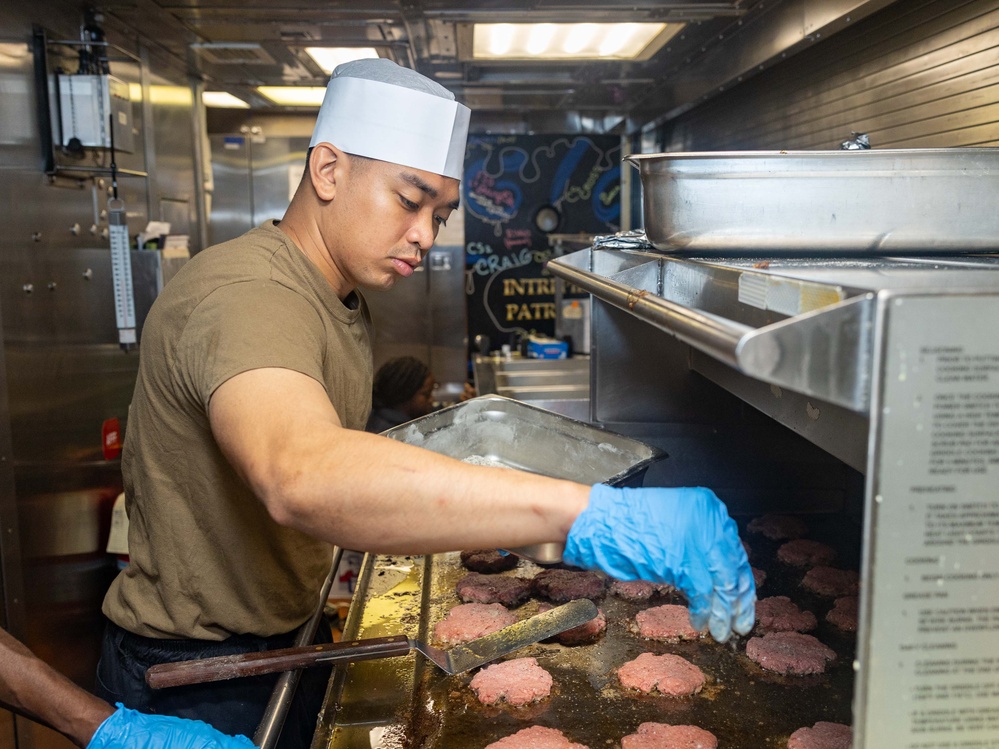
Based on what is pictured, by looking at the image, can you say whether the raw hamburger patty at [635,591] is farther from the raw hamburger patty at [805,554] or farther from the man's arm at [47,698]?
the man's arm at [47,698]

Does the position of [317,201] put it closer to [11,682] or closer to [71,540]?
[11,682]

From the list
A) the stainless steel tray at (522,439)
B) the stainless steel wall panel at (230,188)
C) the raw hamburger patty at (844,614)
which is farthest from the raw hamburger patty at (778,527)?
the stainless steel wall panel at (230,188)

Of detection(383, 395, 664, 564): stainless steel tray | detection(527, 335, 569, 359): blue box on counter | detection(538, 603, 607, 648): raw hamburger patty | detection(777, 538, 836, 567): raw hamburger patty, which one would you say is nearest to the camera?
detection(538, 603, 607, 648): raw hamburger patty

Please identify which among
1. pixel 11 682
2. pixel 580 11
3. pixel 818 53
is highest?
pixel 580 11

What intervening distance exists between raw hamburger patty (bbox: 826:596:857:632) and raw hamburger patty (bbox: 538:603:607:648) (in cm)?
59

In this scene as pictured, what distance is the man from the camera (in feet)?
3.42

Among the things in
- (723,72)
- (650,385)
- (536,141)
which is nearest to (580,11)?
(723,72)

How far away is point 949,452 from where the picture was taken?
88cm

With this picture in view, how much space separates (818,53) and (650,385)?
57.9 inches

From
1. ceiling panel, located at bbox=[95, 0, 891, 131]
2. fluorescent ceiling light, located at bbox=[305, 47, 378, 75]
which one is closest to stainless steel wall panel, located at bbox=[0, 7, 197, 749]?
ceiling panel, located at bbox=[95, 0, 891, 131]

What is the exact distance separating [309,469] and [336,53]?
13.2 ft

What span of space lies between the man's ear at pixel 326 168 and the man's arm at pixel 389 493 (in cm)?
76

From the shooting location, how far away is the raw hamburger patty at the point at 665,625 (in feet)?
6.66

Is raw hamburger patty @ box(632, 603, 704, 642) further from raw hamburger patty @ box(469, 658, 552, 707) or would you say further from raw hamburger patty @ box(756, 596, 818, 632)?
raw hamburger patty @ box(469, 658, 552, 707)
